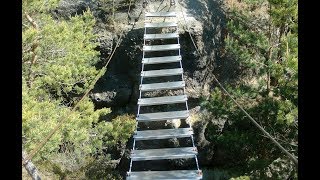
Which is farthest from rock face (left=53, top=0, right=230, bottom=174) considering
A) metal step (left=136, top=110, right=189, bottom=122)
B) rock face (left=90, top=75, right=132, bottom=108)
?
metal step (left=136, top=110, right=189, bottom=122)

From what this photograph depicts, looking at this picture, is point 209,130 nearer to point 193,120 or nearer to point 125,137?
point 193,120

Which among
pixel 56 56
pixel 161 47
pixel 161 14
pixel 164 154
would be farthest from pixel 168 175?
pixel 161 14

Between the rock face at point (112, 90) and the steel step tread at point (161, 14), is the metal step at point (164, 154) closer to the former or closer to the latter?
the steel step tread at point (161, 14)

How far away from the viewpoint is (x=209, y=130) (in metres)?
8.43

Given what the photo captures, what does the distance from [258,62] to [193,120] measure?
232cm

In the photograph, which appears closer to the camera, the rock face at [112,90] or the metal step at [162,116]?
the metal step at [162,116]

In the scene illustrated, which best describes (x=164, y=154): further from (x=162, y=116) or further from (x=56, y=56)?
(x=56, y=56)

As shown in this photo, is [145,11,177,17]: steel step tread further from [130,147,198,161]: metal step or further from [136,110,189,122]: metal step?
[130,147,198,161]: metal step

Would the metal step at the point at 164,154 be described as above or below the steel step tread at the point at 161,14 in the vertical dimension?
below

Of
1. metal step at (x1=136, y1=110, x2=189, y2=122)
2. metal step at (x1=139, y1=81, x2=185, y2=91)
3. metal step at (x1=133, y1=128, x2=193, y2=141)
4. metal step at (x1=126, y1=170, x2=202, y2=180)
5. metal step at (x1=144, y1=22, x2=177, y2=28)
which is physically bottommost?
metal step at (x1=126, y1=170, x2=202, y2=180)

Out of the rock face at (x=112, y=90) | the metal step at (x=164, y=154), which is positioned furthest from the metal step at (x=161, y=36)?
the metal step at (x=164, y=154)

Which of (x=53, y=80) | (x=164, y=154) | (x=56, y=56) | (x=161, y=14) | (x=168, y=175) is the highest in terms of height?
(x=161, y=14)

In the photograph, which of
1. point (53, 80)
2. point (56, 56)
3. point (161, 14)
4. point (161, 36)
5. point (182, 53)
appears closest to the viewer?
point (53, 80)
